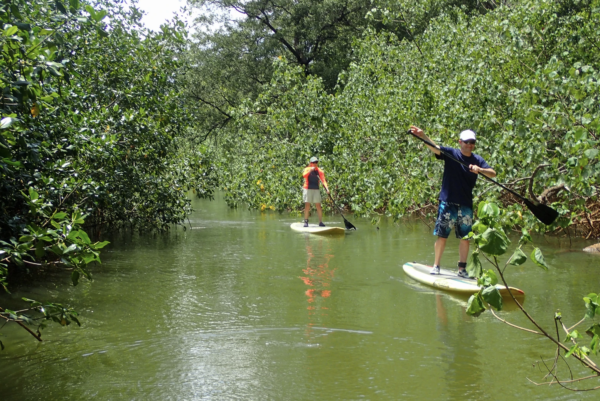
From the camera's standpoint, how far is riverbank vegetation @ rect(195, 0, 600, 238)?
767 cm

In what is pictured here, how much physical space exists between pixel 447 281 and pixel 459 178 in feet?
4.24

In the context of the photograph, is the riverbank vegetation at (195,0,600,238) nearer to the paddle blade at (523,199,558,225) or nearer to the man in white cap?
the paddle blade at (523,199,558,225)

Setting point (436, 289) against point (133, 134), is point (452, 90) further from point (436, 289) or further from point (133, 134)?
point (133, 134)

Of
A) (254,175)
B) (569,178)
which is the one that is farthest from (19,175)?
(254,175)

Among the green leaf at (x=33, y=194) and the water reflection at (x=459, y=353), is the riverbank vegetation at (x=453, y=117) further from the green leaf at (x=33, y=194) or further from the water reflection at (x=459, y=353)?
the green leaf at (x=33, y=194)

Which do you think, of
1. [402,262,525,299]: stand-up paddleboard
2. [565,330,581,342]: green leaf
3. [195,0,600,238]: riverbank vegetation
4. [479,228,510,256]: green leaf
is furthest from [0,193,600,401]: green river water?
[479,228,510,256]: green leaf

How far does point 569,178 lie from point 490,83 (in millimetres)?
4509

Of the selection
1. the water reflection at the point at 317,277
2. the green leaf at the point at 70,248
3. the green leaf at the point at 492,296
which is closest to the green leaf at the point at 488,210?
the green leaf at the point at 492,296

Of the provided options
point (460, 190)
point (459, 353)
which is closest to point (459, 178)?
point (460, 190)

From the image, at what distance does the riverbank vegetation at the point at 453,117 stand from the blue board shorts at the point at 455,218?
0.60 m

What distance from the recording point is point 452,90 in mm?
12062

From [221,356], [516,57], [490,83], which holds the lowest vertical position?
[221,356]

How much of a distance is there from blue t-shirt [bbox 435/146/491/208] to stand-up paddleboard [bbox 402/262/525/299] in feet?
3.18

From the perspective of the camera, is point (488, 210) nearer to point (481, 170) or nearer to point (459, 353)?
point (459, 353)
